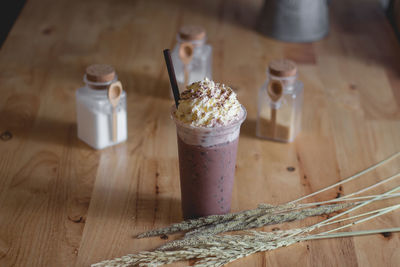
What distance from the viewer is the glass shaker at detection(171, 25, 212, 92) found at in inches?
78.4

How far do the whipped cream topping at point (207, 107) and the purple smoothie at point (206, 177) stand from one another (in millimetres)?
65

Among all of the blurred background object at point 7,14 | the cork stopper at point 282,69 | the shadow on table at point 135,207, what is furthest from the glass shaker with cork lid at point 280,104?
the blurred background object at point 7,14

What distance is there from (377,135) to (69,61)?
3.88 feet

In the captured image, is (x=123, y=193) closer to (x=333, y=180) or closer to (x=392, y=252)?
(x=333, y=180)

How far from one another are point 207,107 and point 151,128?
61 centimetres

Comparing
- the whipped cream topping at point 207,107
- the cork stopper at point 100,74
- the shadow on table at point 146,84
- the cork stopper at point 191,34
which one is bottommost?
the shadow on table at point 146,84

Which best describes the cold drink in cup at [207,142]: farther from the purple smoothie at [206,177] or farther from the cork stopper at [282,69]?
the cork stopper at [282,69]

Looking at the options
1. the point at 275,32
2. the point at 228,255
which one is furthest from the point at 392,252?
the point at 275,32

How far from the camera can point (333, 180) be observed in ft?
5.41

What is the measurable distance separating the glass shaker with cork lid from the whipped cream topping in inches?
17.2

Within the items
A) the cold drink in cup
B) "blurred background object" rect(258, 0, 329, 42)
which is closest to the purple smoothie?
the cold drink in cup

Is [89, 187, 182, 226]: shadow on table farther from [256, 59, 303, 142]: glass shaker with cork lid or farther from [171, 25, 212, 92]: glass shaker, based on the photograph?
[171, 25, 212, 92]: glass shaker

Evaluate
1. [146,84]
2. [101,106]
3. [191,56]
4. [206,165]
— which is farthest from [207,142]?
[146,84]

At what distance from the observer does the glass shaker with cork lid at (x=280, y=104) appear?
175 cm
